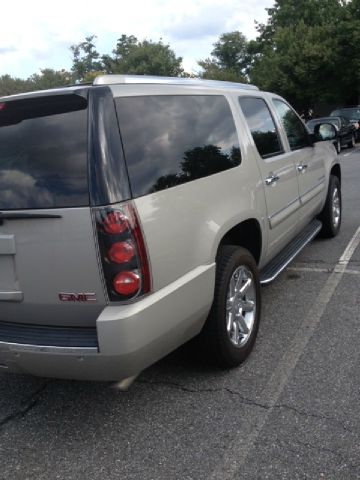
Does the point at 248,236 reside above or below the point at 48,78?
below

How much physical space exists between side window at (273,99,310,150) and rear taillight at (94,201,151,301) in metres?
2.85

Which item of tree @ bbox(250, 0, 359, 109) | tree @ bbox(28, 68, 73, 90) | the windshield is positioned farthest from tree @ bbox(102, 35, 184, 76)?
the windshield

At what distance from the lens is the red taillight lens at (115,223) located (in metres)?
2.51

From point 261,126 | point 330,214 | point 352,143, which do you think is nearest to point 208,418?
point 261,126

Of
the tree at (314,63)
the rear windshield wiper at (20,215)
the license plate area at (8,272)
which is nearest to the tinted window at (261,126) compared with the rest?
the rear windshield wiper at (20,215)

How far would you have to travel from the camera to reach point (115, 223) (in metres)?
2.52

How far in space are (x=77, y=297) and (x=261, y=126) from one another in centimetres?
245

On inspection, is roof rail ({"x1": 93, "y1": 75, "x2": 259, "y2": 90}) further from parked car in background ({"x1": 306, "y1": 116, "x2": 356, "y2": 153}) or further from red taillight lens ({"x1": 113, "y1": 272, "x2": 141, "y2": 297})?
parked car in background ({"x1": 306, "y1": 116, "x2": 356, "y2": 153})

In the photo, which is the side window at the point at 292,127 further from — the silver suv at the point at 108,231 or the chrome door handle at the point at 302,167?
the silver suv at the point at 108,231

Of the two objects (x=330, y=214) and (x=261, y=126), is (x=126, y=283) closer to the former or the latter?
(x=261, y=126)

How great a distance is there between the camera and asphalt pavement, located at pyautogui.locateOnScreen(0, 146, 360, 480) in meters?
2.56

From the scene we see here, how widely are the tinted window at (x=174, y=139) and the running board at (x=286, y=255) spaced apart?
1.04 metres

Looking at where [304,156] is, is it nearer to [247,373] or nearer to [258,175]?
[258,175]

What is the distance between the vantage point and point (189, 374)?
136 inches
